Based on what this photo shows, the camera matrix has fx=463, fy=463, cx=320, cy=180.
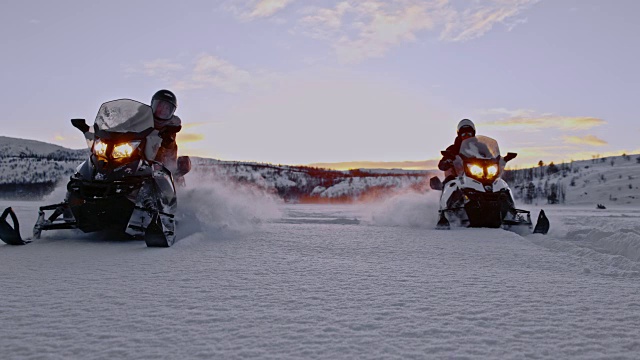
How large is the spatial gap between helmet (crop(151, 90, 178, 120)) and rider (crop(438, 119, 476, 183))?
5.57 metres

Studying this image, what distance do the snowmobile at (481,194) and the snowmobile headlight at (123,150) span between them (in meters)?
5.40

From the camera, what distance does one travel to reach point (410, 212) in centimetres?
1016

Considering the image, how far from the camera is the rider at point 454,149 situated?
9.76 metres

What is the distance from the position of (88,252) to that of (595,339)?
4.60 m

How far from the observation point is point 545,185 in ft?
196

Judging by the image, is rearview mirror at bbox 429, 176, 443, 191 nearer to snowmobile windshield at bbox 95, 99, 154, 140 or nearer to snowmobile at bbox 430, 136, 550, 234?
snowmobile at bbox 430, 136, 550, 234

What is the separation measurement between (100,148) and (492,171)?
22.3 ft

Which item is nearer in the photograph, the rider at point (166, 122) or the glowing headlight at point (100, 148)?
the glowing headlight at point (100, 148)

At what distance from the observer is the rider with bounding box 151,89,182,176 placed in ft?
24.3

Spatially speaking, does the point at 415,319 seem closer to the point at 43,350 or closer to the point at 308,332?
the point at 308,332

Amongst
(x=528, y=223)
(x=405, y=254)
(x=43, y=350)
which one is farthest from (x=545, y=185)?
(x=43, y=350)

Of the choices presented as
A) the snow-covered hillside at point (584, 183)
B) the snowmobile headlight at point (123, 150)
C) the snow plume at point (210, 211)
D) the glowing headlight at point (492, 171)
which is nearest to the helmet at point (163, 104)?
the snow plume at point (210, 211)

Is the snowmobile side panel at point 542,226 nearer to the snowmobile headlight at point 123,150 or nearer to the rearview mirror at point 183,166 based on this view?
the rearview mirror at point 183,166

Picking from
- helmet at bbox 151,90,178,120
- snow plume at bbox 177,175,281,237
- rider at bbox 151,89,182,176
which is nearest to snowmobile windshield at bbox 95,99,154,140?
rider at bbox 151,89,182,176
